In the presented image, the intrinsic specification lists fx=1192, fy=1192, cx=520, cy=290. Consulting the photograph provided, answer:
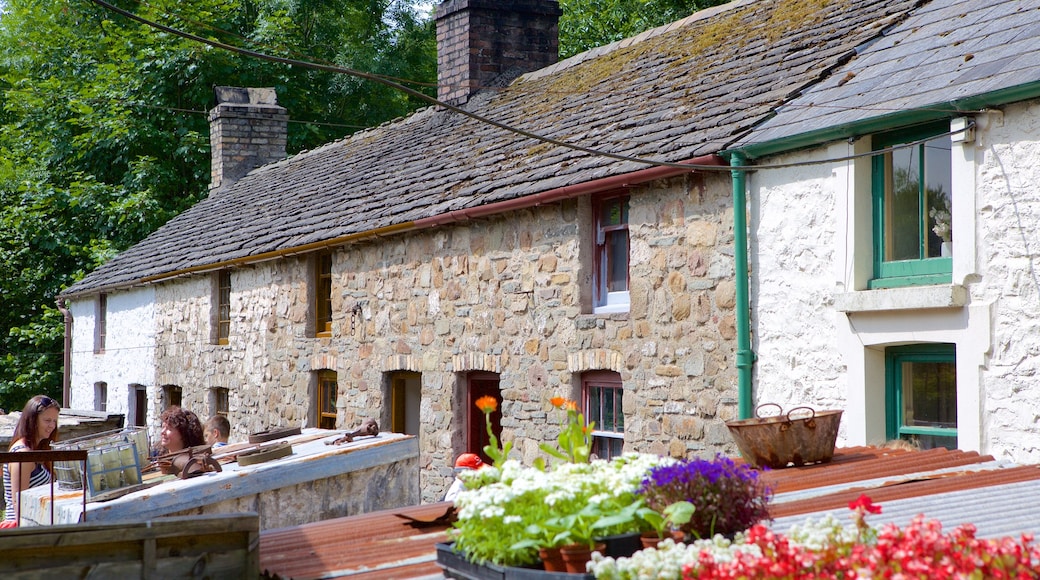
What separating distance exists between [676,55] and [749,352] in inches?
222

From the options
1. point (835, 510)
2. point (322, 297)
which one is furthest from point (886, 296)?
point (322, 297)

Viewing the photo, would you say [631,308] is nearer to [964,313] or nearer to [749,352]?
[749,352]

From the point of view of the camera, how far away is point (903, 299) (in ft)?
28.8

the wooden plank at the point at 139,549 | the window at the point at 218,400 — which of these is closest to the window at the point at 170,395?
the window at the point at 218,400

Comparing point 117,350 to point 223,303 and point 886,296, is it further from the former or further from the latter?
point 886,296

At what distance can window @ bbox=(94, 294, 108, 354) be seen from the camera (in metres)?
24.7

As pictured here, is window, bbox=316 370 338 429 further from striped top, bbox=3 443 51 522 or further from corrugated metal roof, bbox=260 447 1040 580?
corrugated metal roof, bbox=260 447 1040 580

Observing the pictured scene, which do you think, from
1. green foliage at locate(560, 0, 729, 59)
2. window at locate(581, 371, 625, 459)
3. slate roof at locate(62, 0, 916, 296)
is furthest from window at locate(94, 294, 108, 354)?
window at locate(581, 371, 625, 459)

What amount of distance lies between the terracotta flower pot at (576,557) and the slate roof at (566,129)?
6.21 meters

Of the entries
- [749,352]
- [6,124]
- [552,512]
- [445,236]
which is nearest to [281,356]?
[445,236]

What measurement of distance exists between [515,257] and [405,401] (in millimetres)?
3228

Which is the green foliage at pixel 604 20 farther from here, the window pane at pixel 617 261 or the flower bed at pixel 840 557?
the flower bed at pixel 840 557

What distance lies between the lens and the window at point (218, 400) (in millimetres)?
19438

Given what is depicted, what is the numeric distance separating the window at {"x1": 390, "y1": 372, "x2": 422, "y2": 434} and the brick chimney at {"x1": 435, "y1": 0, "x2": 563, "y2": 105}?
557 centimetres
